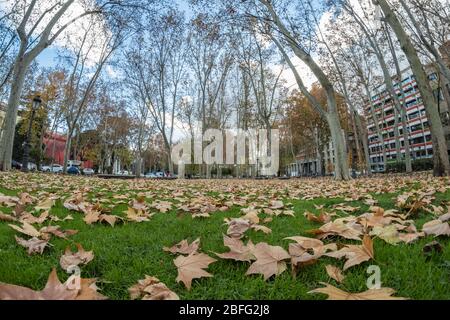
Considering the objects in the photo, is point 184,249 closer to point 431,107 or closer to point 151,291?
point 151,291

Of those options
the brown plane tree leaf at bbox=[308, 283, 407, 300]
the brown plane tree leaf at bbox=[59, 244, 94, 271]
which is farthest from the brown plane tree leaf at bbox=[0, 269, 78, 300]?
the brown plane tree leaf at bbox=[308, 283, 407, 300]

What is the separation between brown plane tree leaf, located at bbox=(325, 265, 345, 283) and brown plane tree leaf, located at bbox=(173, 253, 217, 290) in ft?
1.78

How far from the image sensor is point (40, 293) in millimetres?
1157

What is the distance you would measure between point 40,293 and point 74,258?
0.63 meters

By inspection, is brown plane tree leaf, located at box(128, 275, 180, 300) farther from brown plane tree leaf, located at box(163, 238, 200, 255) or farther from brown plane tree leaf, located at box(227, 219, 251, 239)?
brown plane tree leaf, located at box(227, 219, 251, 239)

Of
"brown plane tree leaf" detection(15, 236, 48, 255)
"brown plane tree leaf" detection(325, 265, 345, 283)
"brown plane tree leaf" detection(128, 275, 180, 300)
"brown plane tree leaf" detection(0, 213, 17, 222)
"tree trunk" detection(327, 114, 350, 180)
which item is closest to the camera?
"brown plane tree leaf" detection(128, 275, 180, 300)

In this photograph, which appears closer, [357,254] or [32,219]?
[357,254]

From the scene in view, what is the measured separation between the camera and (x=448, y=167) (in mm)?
9305

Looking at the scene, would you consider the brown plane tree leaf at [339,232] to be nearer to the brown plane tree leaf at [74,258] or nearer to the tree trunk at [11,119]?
the brown plane tree leaf at [74,258]

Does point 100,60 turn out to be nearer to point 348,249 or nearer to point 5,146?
point 5,146

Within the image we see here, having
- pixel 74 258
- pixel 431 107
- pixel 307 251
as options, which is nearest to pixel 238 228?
pixel 307 251

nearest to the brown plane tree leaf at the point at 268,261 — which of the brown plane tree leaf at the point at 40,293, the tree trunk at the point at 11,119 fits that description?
the brown plane tree leaf at the point at 40,293

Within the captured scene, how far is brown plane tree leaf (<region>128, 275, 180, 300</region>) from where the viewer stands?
1.25 meters
